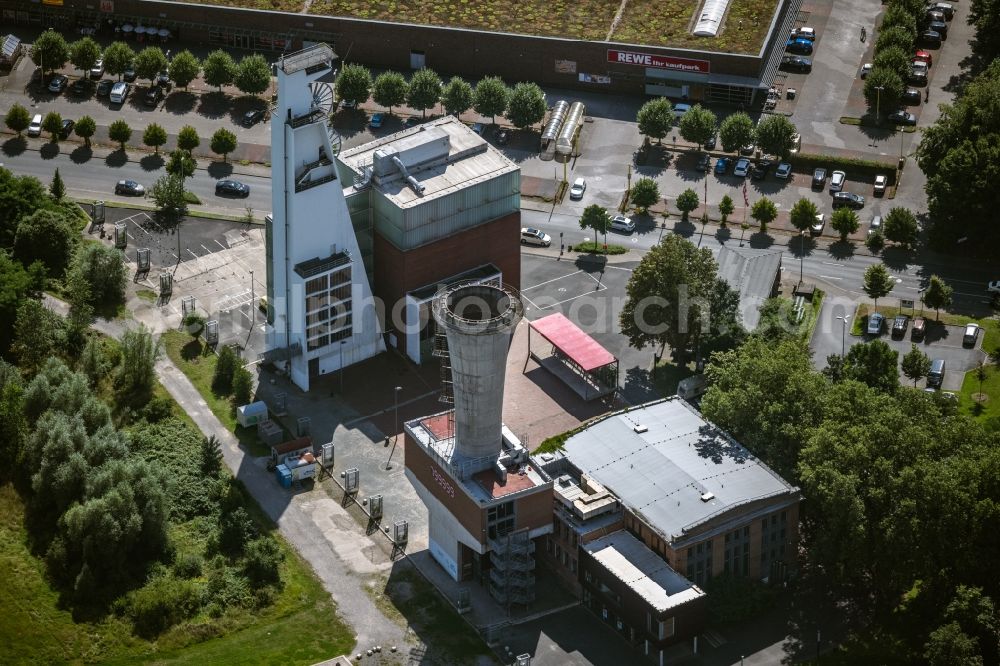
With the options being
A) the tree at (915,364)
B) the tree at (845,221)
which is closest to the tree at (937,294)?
the tree at (915,364)

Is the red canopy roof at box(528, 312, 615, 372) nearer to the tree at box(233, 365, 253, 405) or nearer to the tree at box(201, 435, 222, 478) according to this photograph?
the tree at box(233, 365, 253, 405)

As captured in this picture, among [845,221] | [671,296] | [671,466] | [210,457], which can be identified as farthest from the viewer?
[845,221]

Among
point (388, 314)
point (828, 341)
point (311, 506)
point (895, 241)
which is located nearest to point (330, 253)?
point (388, 314)

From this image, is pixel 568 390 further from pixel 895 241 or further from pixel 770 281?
pixel 895 241

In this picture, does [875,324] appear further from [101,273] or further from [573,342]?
[101,273]

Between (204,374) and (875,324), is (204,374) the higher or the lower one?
the lower one

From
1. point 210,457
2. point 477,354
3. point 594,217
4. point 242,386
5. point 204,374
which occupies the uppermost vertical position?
point 477,354

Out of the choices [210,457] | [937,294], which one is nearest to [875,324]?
[937,294]
